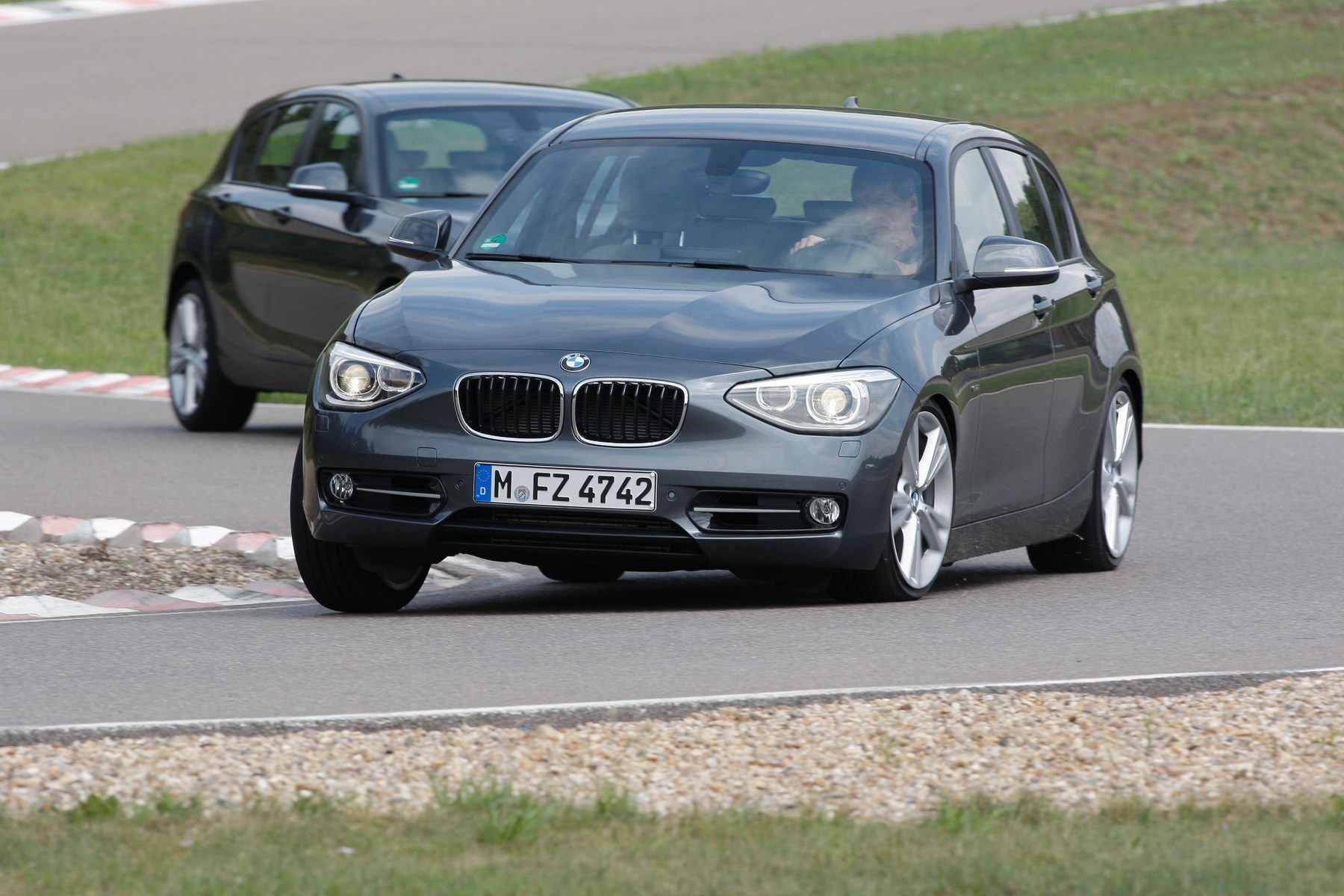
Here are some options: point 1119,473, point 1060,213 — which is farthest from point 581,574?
point 1060,213

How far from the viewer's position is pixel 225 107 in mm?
33906

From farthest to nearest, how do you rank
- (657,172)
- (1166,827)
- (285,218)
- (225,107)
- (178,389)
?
1. (225,107)
2. (178,389)
3. (285,218)
4. (657,172)
5. (1166,827)

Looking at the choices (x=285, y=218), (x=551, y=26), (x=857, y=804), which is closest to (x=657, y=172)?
(x=857, y=804)

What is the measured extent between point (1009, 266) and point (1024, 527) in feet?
3.50

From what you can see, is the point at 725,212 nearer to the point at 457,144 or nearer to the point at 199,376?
the point at 457,144

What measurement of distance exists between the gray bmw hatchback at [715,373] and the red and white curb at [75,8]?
33300 millimetres

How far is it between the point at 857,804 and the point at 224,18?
3785cm

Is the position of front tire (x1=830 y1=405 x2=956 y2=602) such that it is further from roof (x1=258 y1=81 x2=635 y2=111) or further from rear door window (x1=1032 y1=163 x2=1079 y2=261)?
roof (x1=258 y1=81 x2=635 y2=111)

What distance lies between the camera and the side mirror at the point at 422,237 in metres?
9.28

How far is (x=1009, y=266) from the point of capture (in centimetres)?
888

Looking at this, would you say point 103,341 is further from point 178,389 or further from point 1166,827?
point 1166,827

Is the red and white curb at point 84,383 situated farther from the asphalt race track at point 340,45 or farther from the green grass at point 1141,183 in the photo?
the asphalt race track at point 340,45

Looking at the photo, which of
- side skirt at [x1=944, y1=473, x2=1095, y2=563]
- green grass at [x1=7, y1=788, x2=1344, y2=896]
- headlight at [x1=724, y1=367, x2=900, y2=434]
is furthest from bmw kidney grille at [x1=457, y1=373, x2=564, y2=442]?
green grass at [x1=7, y1=788, x2=1344, y2=896]

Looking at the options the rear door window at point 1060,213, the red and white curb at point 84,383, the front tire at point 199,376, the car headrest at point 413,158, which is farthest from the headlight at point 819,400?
the red and white curb at point 84,383
